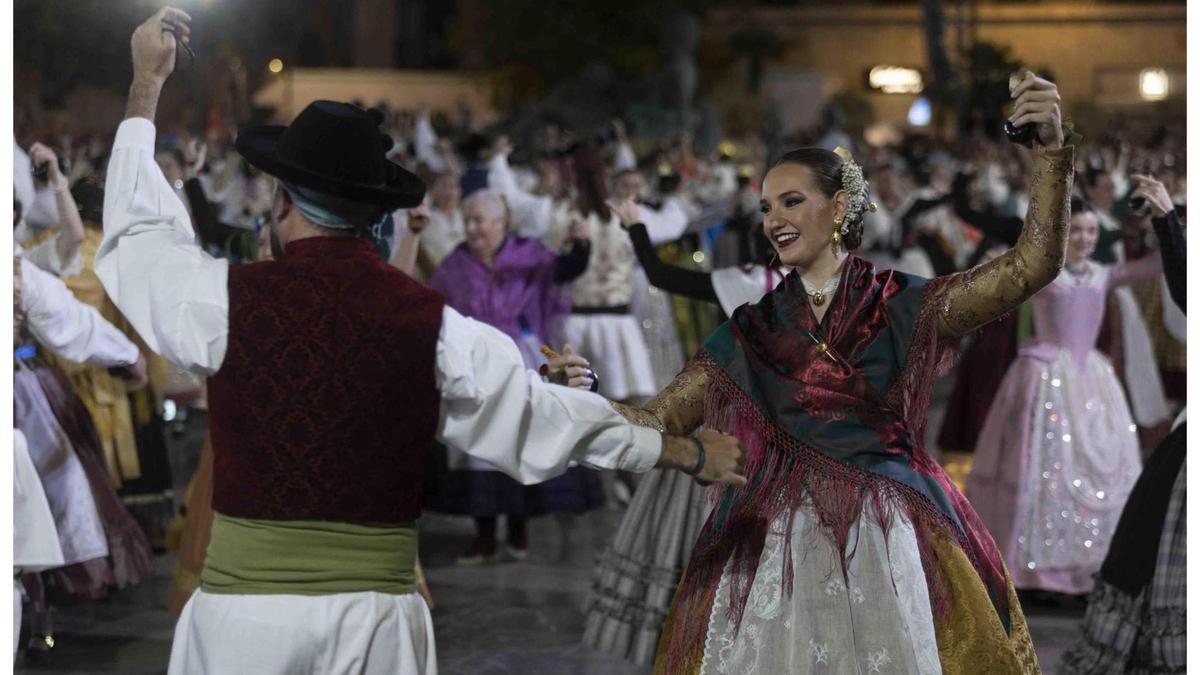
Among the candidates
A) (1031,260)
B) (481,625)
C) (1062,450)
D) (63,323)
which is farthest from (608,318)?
(1031,260)

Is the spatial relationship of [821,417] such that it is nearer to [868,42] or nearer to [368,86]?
[368,86]

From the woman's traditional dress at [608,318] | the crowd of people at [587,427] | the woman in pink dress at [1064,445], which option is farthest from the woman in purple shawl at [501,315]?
the woman in pink dress at [1064,445]

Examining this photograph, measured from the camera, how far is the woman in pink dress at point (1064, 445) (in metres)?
6.69

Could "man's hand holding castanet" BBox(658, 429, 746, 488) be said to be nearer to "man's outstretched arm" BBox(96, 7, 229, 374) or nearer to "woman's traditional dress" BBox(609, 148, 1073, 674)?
"woman's traditional dress" BBox(609, 148, 1073, 674)

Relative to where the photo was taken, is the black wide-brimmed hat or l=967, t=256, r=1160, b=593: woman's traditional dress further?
l=967, t=256, r=1160, b=593: woman's traditional dress

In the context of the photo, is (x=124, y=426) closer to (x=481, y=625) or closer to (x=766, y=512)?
(x=481, y=625)

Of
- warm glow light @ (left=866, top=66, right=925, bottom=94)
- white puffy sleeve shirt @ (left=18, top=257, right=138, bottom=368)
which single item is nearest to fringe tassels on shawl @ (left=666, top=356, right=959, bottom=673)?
white puffy sleeve shirt @ (left=18, top=257, right=138, bottom=368)

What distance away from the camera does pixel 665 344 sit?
9.98 meters

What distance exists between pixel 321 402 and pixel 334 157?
429 mm

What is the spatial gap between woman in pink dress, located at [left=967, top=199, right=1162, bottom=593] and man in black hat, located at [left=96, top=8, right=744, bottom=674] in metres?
3.93

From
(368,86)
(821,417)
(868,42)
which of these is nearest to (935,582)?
(821,417)

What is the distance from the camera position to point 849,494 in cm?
369

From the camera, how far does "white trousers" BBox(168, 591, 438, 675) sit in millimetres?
3043

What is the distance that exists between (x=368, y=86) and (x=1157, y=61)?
2324 centimetres
